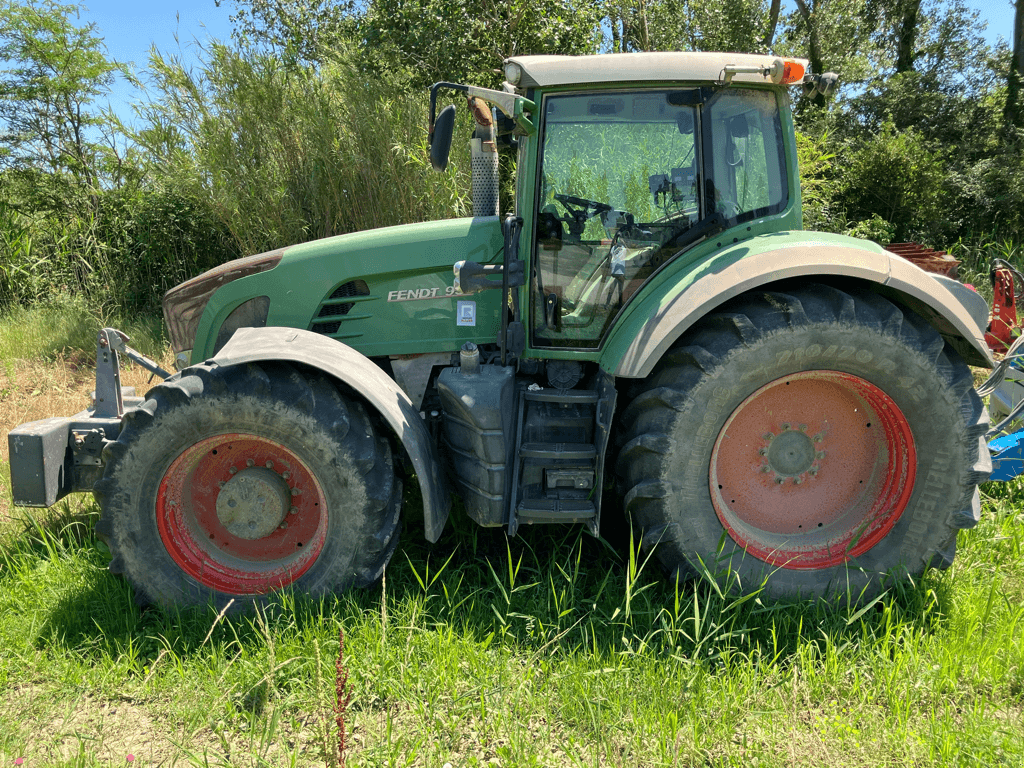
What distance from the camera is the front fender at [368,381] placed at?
2.53 m

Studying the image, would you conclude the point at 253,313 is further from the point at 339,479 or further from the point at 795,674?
the point at 795,674

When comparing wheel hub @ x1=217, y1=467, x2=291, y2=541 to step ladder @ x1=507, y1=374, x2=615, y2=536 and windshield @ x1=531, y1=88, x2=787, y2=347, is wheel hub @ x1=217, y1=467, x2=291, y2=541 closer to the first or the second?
step ladder @ x1=507, y1=374, x2=615, y2=536

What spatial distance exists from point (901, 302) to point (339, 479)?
2.30 meters

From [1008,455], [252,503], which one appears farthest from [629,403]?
[1008,455]

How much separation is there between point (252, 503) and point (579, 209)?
174 centimetres

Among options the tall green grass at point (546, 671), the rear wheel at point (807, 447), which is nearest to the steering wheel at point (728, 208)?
the rear wheel at point (807, 447)

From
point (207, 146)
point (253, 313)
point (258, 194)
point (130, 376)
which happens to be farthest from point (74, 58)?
point (253, 313)

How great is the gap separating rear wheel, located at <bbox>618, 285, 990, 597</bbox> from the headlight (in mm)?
1845

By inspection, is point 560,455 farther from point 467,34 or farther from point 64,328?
point 64,328

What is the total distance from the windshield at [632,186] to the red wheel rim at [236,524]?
47.1 inches

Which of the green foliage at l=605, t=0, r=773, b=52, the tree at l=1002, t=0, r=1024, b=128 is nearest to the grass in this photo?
the tree at l=1002, t=0, r=1024, b=128

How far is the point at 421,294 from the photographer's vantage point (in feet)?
9.94

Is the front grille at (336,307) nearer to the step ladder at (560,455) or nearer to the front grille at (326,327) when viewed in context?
the front grille at (326,327)

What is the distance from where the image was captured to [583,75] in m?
2.59
